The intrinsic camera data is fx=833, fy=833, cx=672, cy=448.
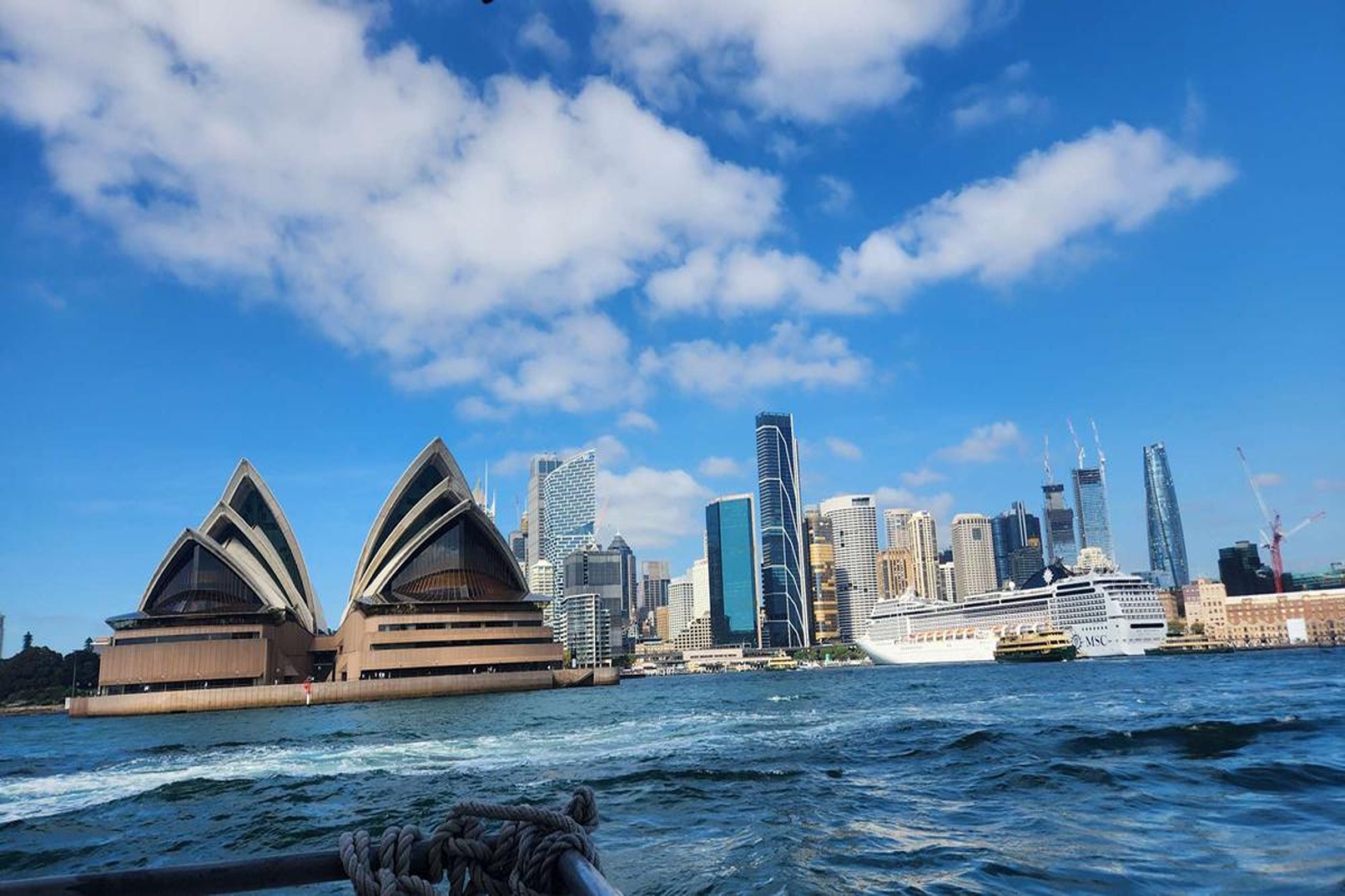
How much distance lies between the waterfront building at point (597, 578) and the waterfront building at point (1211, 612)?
98.4m

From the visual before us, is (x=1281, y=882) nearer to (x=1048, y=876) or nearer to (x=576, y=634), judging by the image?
(x=1048, y=876)

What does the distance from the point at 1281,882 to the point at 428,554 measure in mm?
A: 67955

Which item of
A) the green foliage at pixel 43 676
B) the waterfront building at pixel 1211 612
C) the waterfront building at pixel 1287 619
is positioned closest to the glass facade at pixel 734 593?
the waterfront building at pixel 1211 612

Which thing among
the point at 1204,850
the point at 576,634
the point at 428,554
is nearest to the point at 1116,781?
the point at 1204,850

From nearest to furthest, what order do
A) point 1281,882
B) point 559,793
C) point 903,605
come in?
point 1281,882
point 559,793
point 903,605

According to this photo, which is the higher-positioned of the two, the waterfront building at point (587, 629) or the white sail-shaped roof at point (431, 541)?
the white sail-shaped roof at point (431, 541)

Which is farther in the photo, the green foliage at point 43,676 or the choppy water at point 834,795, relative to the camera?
the green foliage at point 43,676

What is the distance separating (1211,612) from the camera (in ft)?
353

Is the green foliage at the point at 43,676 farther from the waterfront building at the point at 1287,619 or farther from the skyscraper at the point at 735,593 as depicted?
the waterfront building at the point at 1287,619

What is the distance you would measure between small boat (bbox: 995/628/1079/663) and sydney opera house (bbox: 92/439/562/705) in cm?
4116

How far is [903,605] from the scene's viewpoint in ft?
328

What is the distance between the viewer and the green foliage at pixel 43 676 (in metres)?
84.8

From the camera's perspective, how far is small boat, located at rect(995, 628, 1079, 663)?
74.0 m

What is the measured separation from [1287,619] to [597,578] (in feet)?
369
